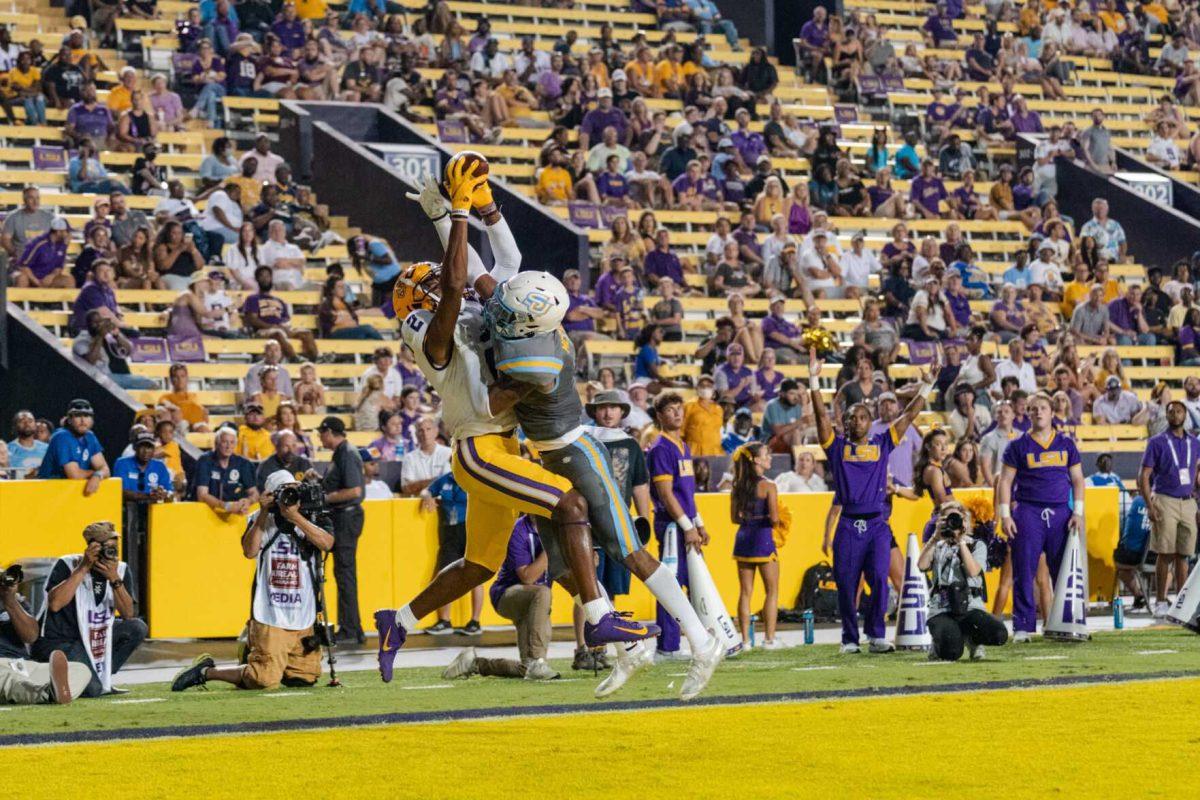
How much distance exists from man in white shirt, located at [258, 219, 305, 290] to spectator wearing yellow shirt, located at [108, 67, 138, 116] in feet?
9.47

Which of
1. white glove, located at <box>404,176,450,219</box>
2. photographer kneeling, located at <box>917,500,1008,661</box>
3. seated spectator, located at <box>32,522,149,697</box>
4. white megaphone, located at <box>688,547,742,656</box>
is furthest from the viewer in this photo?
photographer kneeling, located at <box>917,500,1008,661</box>

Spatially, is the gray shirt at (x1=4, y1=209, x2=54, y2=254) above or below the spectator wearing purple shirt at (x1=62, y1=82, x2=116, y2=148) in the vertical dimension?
below

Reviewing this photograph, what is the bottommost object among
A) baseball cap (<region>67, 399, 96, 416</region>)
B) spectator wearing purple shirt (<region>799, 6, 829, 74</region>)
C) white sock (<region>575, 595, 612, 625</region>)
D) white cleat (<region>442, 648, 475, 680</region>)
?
white cleat (<region>442, 648, 475, 680</region>)

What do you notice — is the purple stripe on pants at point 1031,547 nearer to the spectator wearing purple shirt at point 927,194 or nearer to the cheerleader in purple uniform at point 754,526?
the cheerleader in purple uniform at point 754,526

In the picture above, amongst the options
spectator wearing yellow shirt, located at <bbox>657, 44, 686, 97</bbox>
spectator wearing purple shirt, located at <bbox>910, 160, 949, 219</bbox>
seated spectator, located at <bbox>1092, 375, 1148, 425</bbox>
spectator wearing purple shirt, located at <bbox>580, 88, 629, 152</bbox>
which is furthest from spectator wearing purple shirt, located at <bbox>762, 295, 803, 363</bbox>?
spectator wearing yellow shirt, located at <bbox>657, 44, 686, 97</bbox>

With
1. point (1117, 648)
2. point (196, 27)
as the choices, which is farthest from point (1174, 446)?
point (196, 27)

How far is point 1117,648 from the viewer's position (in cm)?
1437

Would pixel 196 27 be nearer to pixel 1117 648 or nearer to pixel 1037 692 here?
pixel 1117 648

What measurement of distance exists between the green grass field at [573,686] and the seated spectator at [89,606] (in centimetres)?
32

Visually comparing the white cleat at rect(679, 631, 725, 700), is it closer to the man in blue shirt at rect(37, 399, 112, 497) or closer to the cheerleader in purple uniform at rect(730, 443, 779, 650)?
the cheerleader in purple uniform at rect(730, 443, 779, 650)

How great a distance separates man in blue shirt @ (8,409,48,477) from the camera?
16.4 m

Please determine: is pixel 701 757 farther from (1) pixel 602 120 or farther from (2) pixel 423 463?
(1) pixel 602 120

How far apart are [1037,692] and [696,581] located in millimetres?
1962

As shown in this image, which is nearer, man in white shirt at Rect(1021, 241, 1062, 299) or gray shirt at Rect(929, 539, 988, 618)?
gray shirt at Rect(929, 539, 988, 618)
